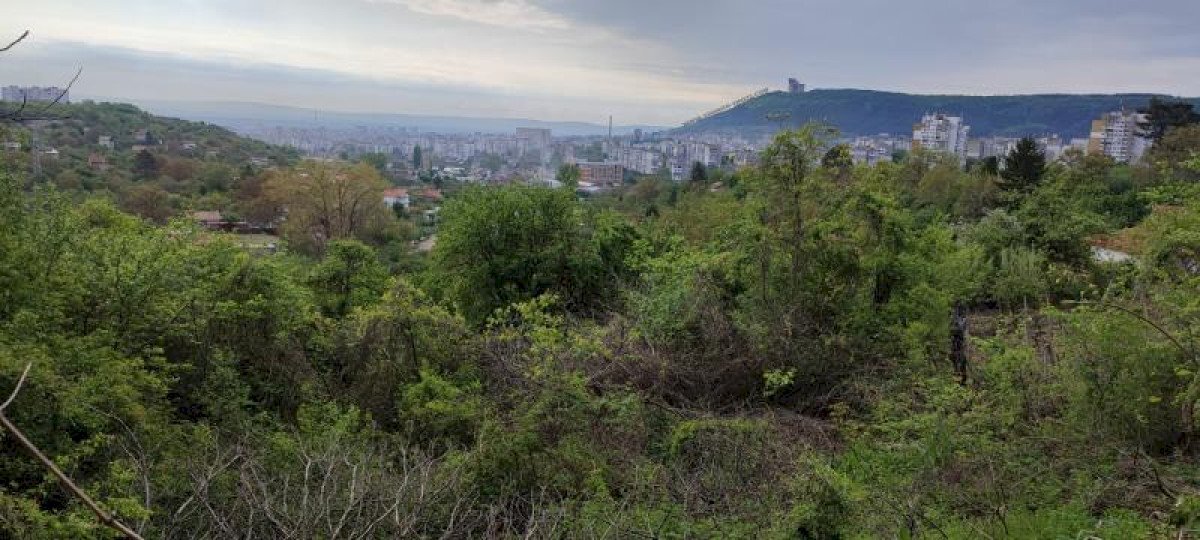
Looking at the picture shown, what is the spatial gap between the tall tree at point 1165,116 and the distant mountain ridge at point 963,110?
49.0 meters

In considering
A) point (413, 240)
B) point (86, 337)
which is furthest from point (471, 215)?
point (413, 240)

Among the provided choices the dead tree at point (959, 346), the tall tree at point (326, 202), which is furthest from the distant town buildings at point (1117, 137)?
the dead tree at point (959, 346)

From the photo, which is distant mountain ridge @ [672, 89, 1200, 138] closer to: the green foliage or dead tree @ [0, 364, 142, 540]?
the green foliage

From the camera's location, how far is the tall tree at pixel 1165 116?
3169 cm

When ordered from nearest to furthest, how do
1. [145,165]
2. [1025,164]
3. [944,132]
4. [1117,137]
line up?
1. [1025,164]
2. [145,165]
3. [1117,137]
4. [944,132]

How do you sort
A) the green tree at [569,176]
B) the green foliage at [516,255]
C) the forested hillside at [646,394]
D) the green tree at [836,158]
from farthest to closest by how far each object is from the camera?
the green tree at [569,176] → the green foliage at [516,255] → the green tree at [836,158] → the forested hillside at [646,394]

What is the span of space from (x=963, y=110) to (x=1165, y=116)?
7110 cm

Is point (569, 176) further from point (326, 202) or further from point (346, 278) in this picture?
point (326, 202)

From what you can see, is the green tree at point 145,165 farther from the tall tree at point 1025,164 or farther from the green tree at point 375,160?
the tall tree at point 1025,164

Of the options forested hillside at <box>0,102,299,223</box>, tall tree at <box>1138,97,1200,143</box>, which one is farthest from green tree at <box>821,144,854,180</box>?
tall tree at <box>1138,97,1200,143</box>

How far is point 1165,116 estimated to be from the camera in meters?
32.3

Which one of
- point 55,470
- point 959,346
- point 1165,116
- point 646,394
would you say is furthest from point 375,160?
point 55,470

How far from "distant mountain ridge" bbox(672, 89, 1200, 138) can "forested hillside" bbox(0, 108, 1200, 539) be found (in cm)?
7633

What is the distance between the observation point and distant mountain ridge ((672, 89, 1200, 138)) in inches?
3442
